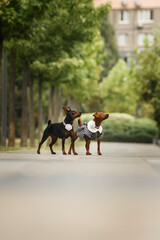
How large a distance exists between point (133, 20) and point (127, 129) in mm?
61786

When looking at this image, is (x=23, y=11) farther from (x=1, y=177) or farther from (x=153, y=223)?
(x=153, y=223)

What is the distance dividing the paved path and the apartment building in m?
95.6

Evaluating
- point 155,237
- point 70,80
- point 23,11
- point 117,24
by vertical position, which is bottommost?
point 155,237

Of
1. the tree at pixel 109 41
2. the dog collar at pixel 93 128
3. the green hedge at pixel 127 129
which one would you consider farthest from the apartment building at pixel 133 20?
the dog collar at pixel 93 128

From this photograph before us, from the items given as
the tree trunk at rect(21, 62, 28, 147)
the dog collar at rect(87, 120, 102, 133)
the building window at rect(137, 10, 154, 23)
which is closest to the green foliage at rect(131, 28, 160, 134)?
the tree trunk at rect(21, 62, 28, 147)

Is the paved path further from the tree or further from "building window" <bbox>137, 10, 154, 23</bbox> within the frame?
"building window" <bbox>137, 10, 154, 23</bbox>

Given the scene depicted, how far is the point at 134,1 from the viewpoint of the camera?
10862 centimetres

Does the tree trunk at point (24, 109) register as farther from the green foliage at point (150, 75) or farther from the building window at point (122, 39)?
the building window at point (122, 39)

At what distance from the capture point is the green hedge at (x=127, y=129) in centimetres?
4975

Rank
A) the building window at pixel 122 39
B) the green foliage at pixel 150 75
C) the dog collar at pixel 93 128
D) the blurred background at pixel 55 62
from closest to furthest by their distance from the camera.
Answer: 1. the dog collar at pixel 93 128
2. the blurred background at pixel 55 62
3. the green foliage at pixel 150 75
4. the building window at pixel 122 39

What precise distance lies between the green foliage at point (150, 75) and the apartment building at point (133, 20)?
214 feet

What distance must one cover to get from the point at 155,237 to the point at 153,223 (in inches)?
31.6

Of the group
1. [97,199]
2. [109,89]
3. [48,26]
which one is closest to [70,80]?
[48,26]

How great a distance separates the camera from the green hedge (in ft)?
163
